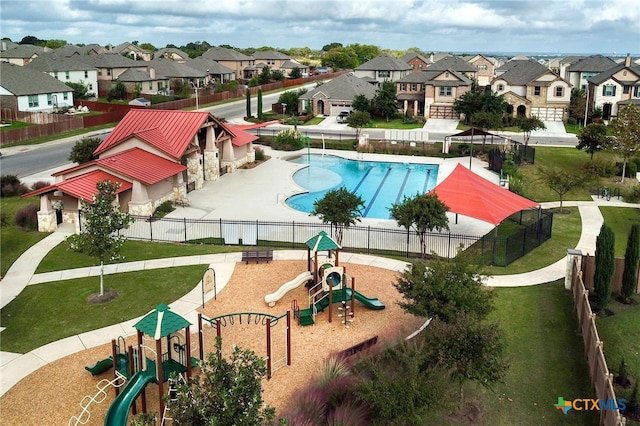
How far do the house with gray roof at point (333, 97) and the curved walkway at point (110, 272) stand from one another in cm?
5109

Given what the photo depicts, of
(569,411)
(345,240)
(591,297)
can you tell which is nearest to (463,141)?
(345,240)

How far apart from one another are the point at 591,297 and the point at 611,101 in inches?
2314

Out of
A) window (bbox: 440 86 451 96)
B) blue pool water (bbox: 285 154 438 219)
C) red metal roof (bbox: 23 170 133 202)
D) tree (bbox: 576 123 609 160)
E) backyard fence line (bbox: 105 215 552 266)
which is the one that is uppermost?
window (bbox: 440 86 451 96)

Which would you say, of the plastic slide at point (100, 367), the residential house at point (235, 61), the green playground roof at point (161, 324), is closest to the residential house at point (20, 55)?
the residential house at point (235, 61)

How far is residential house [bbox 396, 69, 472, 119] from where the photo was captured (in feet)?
249

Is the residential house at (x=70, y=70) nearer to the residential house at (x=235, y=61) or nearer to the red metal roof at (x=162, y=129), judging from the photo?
the residential house at (x=235, y=61)

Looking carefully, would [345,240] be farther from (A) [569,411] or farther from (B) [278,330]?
(A) [569,411]

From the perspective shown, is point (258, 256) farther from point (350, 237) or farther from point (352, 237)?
point (352, 237)

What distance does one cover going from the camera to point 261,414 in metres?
10.5

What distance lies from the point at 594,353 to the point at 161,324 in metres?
11.7

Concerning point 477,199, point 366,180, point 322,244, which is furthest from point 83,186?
point 366,180

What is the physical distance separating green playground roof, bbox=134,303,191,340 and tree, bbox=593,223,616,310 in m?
14.5

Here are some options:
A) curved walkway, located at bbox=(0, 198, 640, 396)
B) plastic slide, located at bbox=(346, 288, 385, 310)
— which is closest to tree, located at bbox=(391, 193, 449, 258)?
curved walkway, located at bbox=(0, 198, 640, 396)

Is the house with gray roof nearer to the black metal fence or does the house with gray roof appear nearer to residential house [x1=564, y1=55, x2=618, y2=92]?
residential house [x1=564, y1=55, x2=618, y2=92]
